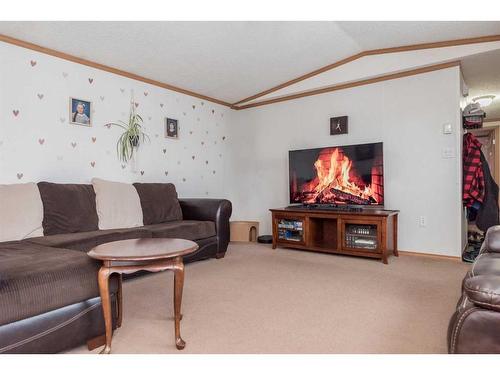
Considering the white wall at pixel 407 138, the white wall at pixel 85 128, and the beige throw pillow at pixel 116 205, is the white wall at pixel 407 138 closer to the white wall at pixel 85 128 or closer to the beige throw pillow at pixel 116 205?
the white wall at pixel 85 128

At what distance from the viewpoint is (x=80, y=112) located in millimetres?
3424

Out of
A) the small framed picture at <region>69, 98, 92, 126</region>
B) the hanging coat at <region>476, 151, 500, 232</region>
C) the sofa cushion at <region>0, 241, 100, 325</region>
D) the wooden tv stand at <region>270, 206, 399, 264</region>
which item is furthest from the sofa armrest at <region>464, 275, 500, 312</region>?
the small framed picture at <region>69, 98, 92, 126</region>

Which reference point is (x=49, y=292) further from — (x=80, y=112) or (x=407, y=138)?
(x=407, y=138)

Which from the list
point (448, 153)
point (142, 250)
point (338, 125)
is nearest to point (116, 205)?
point (142, 250)

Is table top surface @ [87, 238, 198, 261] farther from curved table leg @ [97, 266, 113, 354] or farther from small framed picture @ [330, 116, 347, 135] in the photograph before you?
small framed picture @ [330, 116, 347, 135]

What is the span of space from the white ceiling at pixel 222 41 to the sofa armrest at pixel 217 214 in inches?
62.1

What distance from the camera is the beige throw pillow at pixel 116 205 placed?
10.4ft

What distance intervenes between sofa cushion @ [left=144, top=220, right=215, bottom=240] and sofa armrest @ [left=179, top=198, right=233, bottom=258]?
8 centimetres

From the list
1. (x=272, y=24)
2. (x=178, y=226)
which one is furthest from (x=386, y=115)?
(x=178, y=226)

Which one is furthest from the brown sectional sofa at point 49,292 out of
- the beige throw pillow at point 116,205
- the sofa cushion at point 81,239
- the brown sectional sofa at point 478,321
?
the brown sectional sofa at point 478,321

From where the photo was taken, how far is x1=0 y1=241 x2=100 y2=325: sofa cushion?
139cm

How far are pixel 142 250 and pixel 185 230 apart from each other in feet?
5.28
